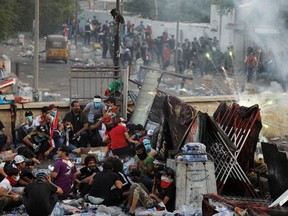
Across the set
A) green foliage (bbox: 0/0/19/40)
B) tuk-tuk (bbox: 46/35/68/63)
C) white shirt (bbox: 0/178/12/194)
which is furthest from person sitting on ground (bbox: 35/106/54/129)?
tuk-tuk (bbox: 46/35/68/63)

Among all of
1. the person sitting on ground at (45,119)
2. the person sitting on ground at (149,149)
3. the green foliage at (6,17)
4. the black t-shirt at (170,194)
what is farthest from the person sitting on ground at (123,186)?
the green foliage at (6,17)

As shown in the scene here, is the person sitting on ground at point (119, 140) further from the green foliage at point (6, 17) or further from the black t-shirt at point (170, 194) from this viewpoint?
the green foliage at point (6, 17)

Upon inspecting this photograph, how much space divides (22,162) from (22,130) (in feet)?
12.1

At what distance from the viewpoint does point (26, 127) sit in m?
16.2

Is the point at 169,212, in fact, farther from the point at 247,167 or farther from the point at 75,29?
the point at 75,29

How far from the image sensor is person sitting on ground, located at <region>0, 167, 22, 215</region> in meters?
12.0

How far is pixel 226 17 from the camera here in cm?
3725

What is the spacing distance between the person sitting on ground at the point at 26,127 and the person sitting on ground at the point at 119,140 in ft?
5.00

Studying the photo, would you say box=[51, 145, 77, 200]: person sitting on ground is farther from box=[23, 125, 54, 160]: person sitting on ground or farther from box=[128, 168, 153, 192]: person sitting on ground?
box=[23, 125, 54, 160]: person sitting on ground

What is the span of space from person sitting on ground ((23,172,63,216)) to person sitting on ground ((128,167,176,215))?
1.31m

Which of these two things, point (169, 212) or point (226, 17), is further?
point (226, 17)

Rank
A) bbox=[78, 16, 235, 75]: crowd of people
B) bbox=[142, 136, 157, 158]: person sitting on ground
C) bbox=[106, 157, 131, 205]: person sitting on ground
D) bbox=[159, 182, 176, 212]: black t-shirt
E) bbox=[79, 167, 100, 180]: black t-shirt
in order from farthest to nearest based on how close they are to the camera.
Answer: bbox=[78, 16, 235, 75]: crowd of people
bbox=[142, 136, 157, 158]: person sitting on ground
bbox=[79, 167, 100, 180]: black t-shirt
bbox=[106, 157, 131, 205]: person sitting on ground
bbox=[159, 182, 176, 212]: black t-shirt

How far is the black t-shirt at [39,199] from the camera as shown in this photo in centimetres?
1134

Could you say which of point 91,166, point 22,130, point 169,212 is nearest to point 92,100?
point 22,130
